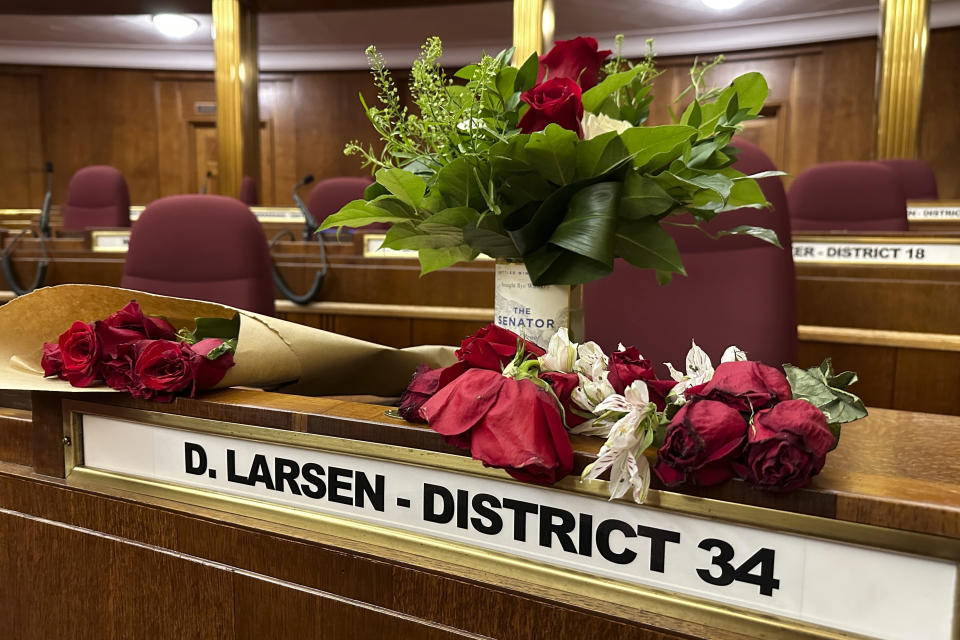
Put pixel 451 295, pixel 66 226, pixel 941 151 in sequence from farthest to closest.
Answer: pixel 941 151 < pixel 66 226 < pixel 451 295

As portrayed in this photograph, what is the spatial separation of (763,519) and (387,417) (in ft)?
0.65

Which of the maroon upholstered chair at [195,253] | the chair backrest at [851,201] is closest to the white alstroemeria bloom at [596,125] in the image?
the maroon upholstered chair at [195,253]

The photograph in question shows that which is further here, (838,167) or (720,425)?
(838,167)

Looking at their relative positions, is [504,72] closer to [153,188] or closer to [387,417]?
[387,417]

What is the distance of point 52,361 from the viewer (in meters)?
0.46

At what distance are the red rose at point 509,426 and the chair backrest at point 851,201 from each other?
73.8 inches

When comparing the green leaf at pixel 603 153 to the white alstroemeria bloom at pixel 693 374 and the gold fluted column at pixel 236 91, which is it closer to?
the white alstroemeria bloom at pixel 693 374

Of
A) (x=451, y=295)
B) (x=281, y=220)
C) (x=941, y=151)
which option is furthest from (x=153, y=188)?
(x=941, y=151)

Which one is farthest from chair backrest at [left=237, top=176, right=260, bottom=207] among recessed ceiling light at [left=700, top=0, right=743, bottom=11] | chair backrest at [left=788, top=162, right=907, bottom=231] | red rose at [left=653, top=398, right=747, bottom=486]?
red rose at [left=653, top=398, right=747, bottom=486]

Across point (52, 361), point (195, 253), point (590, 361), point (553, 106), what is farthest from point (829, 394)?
point (195, 253)

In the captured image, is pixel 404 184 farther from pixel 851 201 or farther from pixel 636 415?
pixel 851 201

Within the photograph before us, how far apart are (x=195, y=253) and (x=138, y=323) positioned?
2.92ft

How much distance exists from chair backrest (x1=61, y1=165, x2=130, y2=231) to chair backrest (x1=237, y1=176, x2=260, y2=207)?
0.78 m

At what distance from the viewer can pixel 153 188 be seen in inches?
260
